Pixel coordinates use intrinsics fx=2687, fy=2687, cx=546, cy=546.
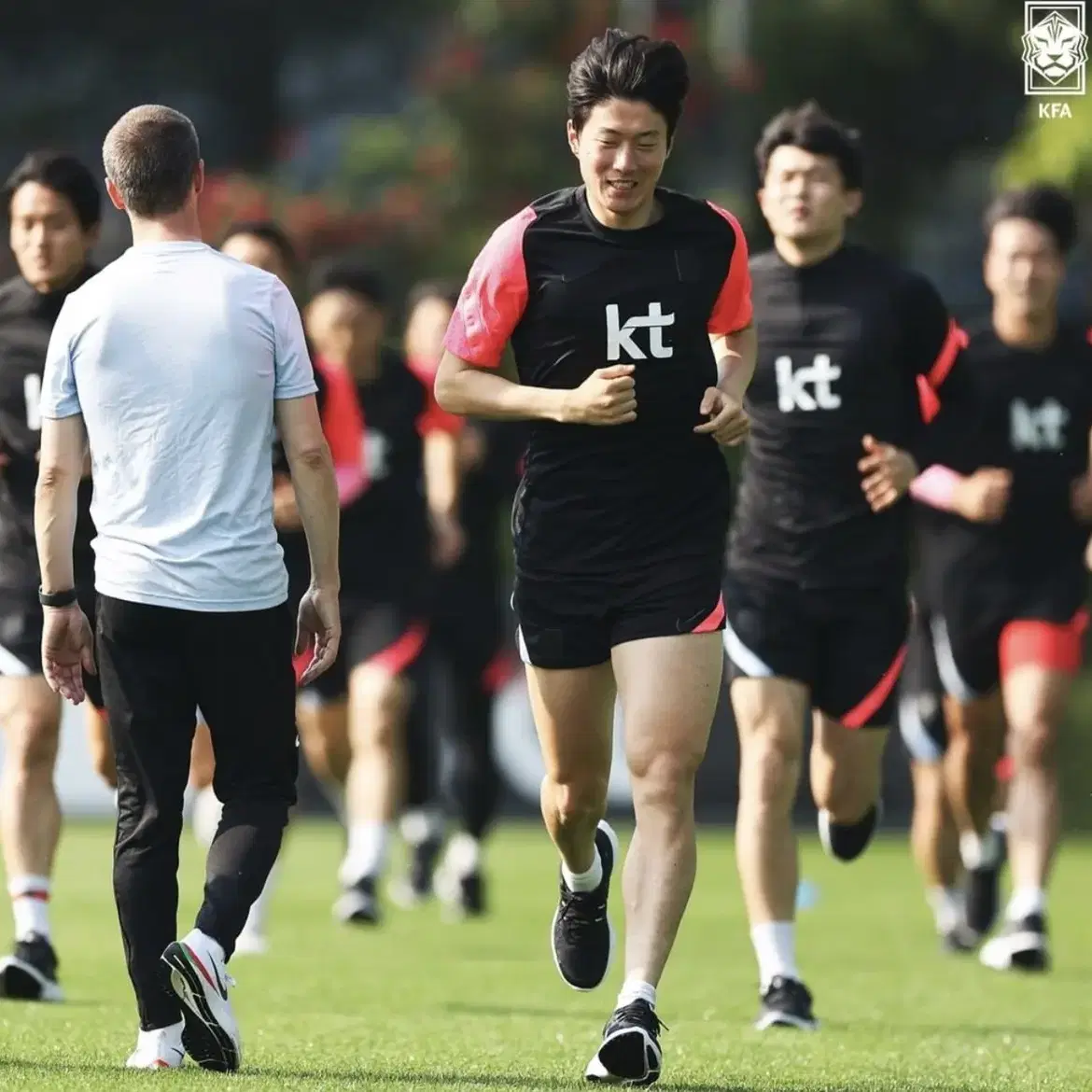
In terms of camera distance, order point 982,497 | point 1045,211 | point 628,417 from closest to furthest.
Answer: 1. point 628,417
2. point 982,497
3. point 1045,211

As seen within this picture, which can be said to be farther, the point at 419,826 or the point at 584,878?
the point at 419,826

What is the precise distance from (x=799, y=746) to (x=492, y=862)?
24.4 feet

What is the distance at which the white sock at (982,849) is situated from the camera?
11.6 metres

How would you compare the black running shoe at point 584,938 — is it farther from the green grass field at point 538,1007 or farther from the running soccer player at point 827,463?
the running soccer player at point 827,463

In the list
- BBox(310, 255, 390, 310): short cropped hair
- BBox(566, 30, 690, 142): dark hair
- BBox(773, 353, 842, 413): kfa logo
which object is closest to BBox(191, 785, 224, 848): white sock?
BBox(310, 255, 390, 310): short cropped hair

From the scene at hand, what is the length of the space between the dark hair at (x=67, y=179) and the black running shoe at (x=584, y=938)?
104 inches

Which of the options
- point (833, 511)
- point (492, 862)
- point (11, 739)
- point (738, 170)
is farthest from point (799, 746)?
point (738, 170)

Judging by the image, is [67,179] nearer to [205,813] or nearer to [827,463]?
[827,463]

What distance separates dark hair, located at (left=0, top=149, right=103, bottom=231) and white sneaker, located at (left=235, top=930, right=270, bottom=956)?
3.38 meters

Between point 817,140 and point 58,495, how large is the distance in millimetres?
3269

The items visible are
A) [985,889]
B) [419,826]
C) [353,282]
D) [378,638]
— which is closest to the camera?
[985,889]

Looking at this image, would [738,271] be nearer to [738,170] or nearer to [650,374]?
[650,374]

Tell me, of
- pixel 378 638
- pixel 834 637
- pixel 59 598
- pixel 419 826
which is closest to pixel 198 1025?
pixel 59 598

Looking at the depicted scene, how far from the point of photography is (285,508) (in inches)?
424
